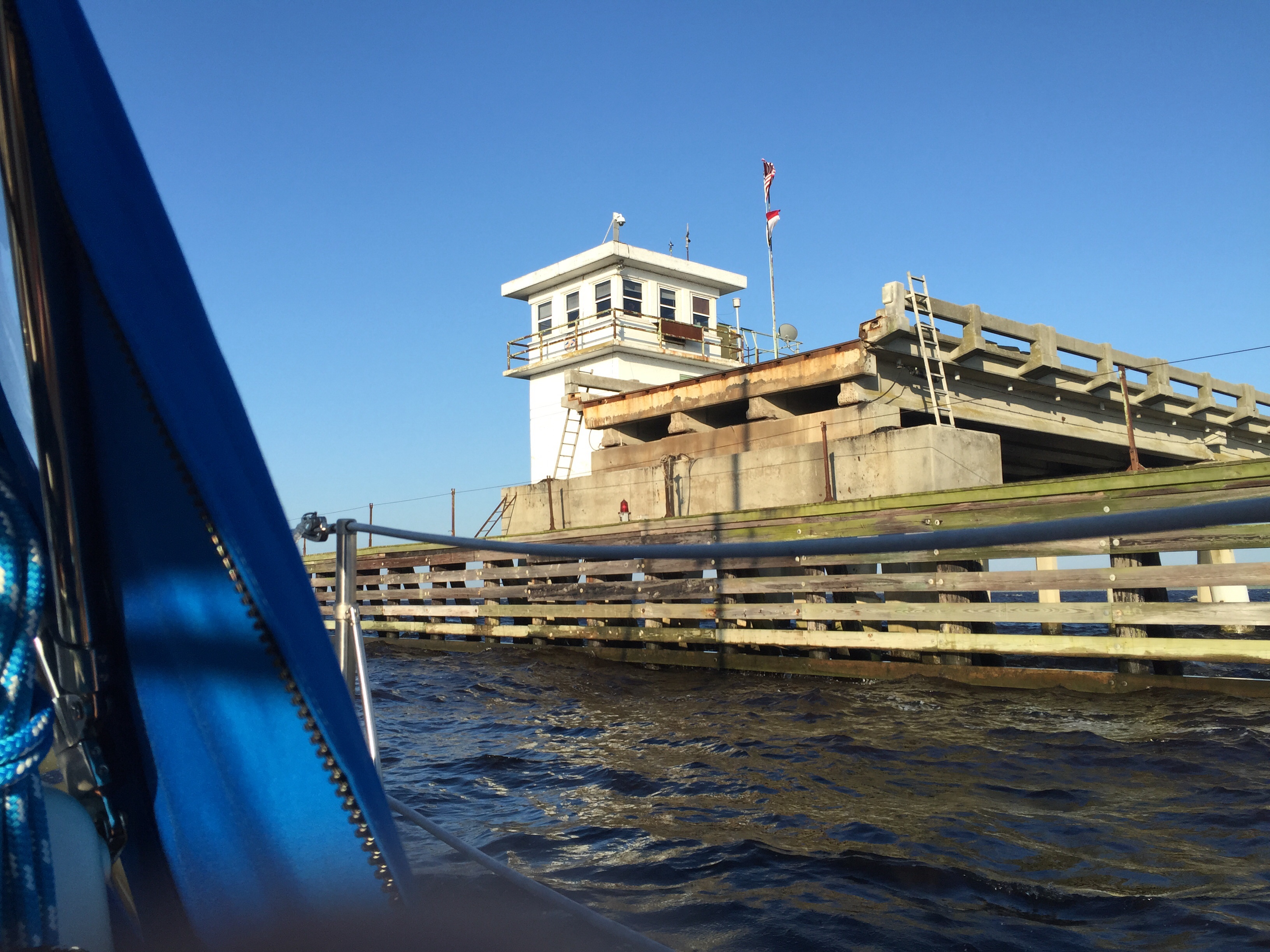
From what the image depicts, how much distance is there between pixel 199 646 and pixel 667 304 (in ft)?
87.0

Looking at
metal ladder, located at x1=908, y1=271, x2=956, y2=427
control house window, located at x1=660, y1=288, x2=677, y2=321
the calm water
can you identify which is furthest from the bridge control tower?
the calm water

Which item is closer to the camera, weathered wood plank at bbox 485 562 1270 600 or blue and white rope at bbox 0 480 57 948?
blue and white rope at bbox 0 480 57 948

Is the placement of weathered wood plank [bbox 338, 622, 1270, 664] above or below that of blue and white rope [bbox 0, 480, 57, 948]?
below

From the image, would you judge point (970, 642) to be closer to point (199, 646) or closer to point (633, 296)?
point (199, 646)

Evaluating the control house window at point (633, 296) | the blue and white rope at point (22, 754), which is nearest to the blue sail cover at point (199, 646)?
the blue and white rope at point (22, 754)

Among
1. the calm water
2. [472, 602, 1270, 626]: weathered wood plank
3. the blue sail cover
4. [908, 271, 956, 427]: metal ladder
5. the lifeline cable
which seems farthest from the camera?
[908, 271, 956, 427]: metal ladder

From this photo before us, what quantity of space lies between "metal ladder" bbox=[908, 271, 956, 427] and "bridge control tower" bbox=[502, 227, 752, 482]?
40.5 feet

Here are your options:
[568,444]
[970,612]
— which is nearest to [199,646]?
[970,612]

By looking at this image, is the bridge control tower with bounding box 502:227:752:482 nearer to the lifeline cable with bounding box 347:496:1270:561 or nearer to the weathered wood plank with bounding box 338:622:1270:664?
the weathered wood plank with bounding box 338:622:1270:664

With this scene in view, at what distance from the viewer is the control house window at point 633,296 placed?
26.6 meters

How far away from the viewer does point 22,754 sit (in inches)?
58.2

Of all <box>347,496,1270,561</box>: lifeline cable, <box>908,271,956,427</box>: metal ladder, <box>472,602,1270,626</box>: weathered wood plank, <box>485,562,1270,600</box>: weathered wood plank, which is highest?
<box>908,271,956,427</box>: metal ladder

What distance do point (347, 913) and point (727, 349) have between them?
90.3 ft

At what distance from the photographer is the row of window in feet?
87.5
